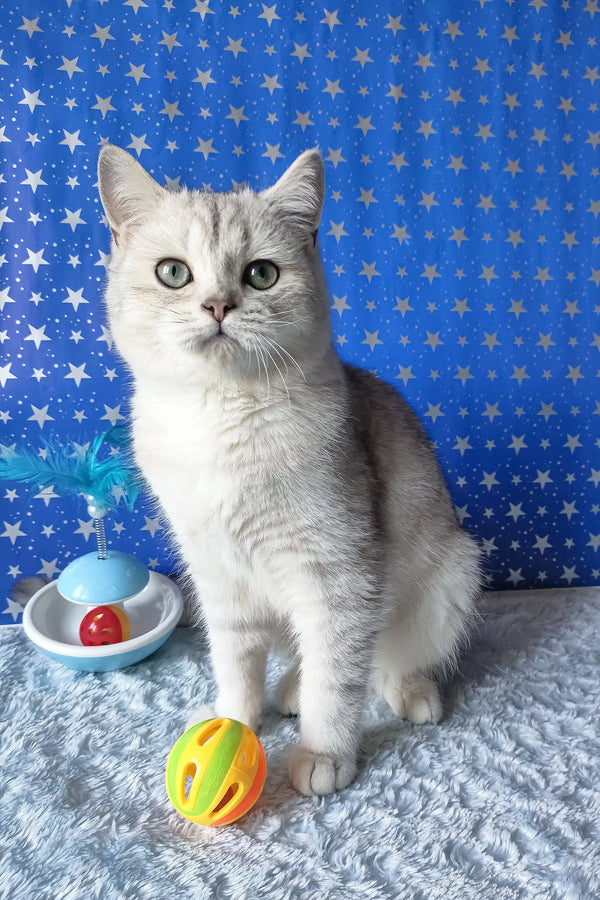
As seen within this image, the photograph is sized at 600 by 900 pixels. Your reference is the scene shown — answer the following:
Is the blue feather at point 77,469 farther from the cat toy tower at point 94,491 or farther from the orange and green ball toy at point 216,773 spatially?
the orange and green ball toy at point 216,773

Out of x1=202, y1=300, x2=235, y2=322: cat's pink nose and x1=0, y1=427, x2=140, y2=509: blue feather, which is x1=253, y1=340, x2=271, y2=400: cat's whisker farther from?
x1=0, y1=427, x2=140, y2=509: blue feather

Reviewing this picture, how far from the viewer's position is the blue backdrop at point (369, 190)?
1.21 m

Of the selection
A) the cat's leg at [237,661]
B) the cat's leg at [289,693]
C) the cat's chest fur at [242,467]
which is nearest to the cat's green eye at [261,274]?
the cat's chest fur at [242,467]

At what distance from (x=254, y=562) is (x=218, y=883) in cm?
38

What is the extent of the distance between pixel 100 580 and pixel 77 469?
214 millimetres

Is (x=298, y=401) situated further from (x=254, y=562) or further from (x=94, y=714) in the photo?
(x=94, y=714)

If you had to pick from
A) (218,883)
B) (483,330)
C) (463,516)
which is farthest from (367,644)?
(483,330)

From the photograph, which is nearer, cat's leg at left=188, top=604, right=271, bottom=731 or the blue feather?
cat's leg at left=188, top=604, right=271, bottom=731

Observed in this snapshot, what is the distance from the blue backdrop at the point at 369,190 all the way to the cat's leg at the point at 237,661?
1.58ft

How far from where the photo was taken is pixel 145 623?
4.22 ft

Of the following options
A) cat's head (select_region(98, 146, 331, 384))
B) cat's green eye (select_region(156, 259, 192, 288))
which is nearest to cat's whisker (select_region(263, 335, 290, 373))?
cat's head (select_region(98, 146, 331, 384))

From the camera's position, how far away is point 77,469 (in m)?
1.17

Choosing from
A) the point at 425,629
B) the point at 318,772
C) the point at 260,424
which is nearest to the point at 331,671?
the point at 318,772

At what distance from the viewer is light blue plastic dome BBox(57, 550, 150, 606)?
3.68 ft
